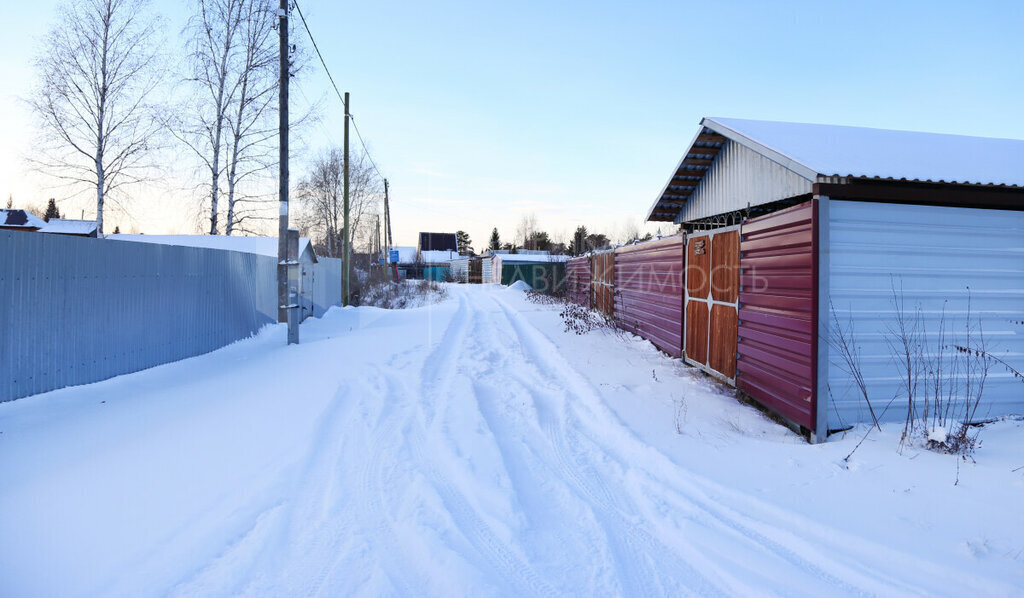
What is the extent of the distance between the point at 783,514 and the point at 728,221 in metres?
7.21

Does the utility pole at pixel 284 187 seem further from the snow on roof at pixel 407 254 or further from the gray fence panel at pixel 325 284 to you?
the snow on roof at pixel 407 254

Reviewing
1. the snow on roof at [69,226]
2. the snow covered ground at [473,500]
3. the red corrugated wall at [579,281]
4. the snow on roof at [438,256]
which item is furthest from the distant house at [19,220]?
the snow covered ground at [473,500]

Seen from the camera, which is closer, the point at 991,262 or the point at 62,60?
the point at 991,262

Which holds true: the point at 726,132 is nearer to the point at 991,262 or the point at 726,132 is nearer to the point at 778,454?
the point at 991,262

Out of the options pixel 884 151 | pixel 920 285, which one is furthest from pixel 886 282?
pixel 884 151

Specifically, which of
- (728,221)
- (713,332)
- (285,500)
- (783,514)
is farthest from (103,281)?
(728,221)

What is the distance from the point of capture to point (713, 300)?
→ 286 inches

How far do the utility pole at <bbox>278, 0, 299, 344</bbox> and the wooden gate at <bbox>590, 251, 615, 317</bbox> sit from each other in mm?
8464

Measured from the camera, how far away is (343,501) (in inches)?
130

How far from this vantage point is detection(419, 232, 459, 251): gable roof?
260ft

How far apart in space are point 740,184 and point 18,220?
4917cm

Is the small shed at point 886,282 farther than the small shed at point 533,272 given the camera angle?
No

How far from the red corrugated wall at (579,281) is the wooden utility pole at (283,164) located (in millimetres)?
11293

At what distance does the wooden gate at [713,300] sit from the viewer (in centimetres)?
662
